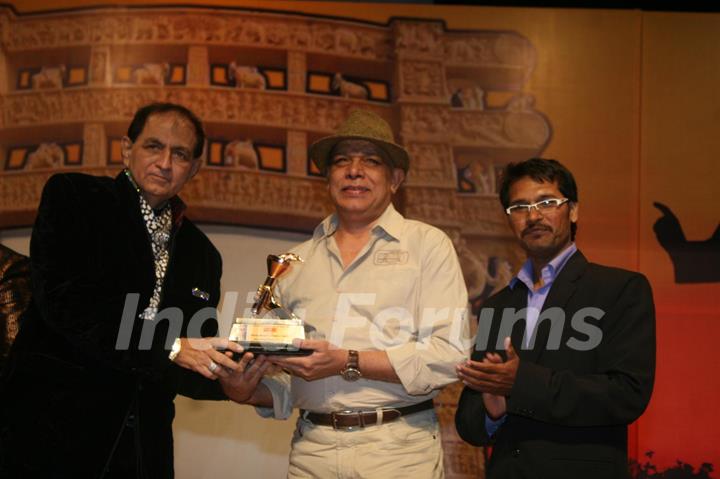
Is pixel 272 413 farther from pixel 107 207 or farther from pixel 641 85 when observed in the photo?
pixel 641 85

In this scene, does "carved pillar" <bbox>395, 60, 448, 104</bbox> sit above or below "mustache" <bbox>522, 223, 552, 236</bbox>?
above

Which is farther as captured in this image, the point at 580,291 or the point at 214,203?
the point at 214,203

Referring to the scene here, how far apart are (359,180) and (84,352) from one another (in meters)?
1.16

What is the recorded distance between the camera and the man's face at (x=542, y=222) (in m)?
2.97

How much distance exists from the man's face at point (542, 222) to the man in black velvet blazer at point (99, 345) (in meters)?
1.15

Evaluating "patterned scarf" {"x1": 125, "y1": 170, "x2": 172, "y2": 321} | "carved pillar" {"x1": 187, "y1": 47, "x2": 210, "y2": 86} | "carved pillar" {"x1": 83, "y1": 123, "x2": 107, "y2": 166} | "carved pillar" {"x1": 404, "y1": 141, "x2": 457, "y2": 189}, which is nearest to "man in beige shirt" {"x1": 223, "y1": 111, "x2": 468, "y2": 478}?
"patterned scarf" {"x1": 125, "y1": 170, "x2": 172, "y2": 321}

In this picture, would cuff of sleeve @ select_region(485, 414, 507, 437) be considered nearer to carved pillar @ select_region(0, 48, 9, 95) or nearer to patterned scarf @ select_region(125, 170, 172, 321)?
patterned scarf @ select_region(125, 170, 172, 321)

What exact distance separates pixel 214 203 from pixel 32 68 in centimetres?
141

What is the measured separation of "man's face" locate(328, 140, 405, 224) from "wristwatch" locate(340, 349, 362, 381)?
24.6 inches

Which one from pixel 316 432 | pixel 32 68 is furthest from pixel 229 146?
pixel 316 432

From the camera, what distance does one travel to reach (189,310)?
3029mm

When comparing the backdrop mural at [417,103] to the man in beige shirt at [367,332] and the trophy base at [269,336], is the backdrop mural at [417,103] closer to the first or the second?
the man in beige shirt at [367,332]

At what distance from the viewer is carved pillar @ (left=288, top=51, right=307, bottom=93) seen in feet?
16.9

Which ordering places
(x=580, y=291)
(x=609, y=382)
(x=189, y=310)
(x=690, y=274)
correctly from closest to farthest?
(x=609, y=382), (x=580, y=291), (x=189, y=310), (x=690, y=274)
